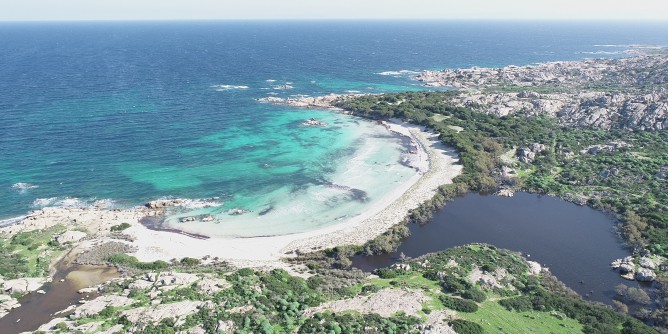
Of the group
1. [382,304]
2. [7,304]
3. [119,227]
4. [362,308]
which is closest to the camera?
[362,308]

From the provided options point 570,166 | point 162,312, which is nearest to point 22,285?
point 162,312

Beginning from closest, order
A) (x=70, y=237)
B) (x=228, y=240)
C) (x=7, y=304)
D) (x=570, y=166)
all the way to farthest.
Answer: (x=7, y=304) < (x=70, y=237) < (x=228, y=240) < (x=570, y=166)

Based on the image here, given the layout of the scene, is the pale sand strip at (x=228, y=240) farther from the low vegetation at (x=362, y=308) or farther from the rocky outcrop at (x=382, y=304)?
the rocky outcrop at (x=382, y=304)

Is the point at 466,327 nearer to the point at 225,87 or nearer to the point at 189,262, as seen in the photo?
the point at 189,262

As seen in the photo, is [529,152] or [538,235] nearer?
[538,235]

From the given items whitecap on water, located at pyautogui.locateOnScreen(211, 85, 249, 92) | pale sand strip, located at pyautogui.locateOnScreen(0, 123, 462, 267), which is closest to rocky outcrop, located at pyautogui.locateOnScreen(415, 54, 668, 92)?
whitecap on water, located at pyautogui.locateOnScreen(211, 85, 249, 92)

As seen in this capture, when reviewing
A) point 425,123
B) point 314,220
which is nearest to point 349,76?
point 425,123
